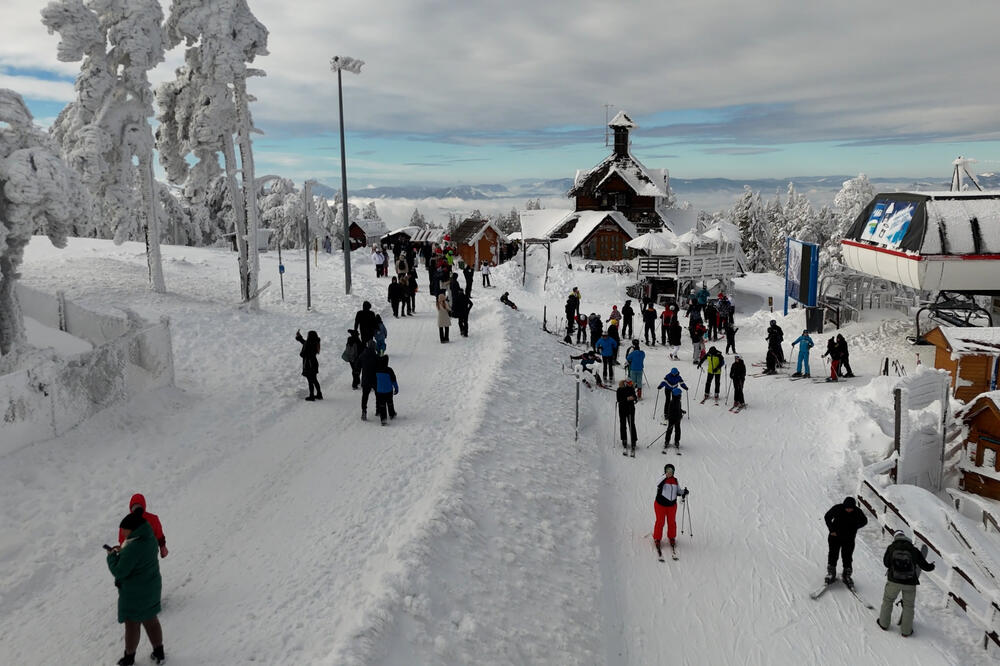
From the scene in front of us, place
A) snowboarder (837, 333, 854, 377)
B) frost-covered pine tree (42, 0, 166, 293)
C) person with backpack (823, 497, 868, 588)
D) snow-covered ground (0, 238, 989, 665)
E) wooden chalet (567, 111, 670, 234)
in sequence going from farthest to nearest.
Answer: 1. wooden chalet (567, 111, 670, 234)
2. snowboarder (837, 333, 854, 377)
3. frost-covered pine tree (42, 0, 166, 293)
4. person with backpack (823, 497, 868, 588)
5. snow-covered ground (0, 238, 989, 665)

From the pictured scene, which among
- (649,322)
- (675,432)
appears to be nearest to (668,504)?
(675,432)

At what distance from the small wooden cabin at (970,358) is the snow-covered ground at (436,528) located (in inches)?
148

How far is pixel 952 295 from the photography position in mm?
24969

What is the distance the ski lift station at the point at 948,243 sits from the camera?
855 inches

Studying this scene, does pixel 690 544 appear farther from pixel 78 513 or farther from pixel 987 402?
pixel 987 402

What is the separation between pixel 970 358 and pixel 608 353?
9201mm

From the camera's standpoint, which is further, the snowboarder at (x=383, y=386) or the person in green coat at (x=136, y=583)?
the snowboarder at (x=383, y=386)

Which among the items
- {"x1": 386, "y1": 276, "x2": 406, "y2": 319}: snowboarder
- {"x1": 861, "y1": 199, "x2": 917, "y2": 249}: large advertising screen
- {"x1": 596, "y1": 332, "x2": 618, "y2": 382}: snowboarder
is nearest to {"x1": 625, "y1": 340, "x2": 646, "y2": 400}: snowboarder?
{"x1": 596, "y1": 332, "x2": 618, "y2": 382}: snowboarder

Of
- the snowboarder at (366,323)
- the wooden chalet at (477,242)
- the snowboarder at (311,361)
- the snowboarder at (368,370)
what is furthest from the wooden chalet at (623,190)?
the snowboarder at (368,370)

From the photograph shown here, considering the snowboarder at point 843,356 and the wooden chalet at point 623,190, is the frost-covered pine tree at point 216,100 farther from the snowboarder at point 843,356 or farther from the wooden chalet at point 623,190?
the wooden chalet at point 623,190

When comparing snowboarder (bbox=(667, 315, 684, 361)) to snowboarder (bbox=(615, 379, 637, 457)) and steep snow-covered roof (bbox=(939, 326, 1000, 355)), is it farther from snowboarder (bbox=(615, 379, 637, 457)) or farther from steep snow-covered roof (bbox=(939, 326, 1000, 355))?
snowboarder (bbox=(615, 379, 637, 457))

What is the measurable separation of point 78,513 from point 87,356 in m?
3.24

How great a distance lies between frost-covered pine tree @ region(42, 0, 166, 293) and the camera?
17547mm

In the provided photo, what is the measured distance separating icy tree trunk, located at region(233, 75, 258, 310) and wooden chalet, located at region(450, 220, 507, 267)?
24.7 metres
